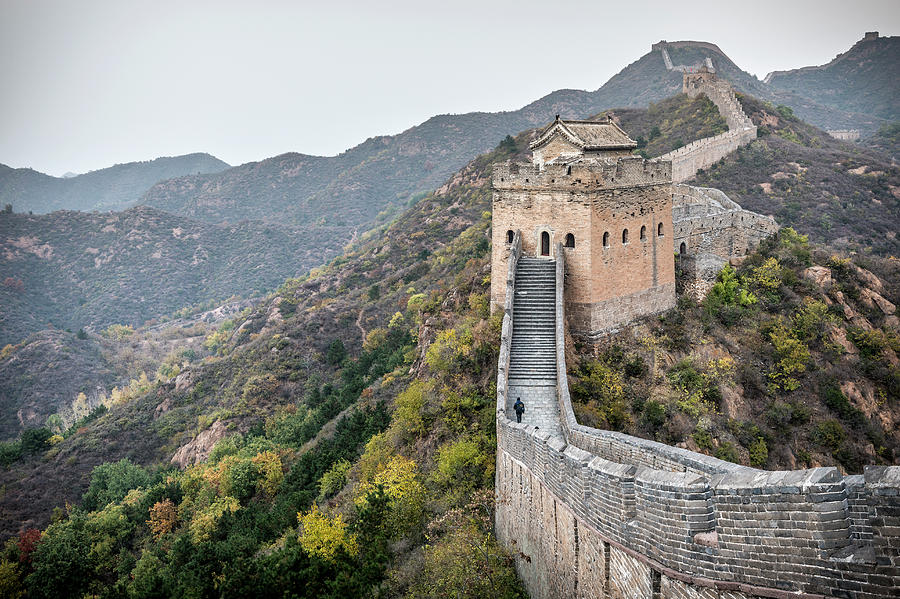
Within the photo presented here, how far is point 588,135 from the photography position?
2159 cm

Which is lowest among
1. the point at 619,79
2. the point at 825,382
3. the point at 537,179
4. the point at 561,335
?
the point at 825,382

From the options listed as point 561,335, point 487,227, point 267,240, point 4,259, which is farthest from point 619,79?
point 561,335

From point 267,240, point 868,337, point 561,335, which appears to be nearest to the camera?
point 561,335

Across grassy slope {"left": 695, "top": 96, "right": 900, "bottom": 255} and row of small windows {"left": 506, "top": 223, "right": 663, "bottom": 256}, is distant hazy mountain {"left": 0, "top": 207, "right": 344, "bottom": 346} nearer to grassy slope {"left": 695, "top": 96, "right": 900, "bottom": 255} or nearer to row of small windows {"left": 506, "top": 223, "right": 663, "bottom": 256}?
grassy slope {"left": 695, "top": 96, "right": 900, "bottom": 255}

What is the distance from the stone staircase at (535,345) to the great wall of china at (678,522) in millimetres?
688

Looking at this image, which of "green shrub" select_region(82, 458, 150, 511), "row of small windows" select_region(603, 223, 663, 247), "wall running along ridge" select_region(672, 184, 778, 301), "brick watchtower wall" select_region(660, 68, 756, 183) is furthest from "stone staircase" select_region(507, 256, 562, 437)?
"green shrub" select_region(82, 458, 150, 511)

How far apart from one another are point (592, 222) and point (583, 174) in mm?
1496

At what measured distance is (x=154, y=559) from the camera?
28.0 meters

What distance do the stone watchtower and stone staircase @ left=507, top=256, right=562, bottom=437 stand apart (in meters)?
0.79

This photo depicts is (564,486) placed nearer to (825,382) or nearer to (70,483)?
(825,382)

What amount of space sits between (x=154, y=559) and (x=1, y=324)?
101 m

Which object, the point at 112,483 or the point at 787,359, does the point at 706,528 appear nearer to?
the point at 787,359

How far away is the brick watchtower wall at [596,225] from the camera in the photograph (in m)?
19.0

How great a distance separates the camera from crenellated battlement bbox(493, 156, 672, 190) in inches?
737
